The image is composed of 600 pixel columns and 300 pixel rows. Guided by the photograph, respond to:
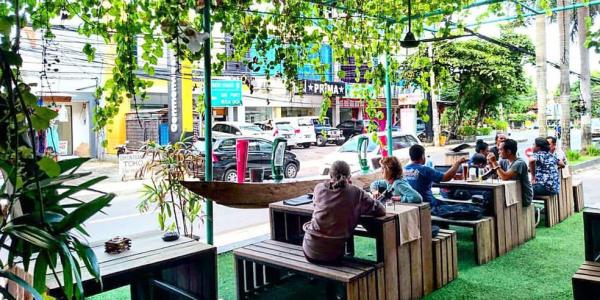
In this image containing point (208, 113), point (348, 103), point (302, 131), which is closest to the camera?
point (208, 113)

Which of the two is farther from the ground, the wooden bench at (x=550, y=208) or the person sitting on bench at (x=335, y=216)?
the person sitting on bench at (x=335, y=216)

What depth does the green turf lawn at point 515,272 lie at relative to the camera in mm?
3654

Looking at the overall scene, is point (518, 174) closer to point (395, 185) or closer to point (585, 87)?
point (395, 185)

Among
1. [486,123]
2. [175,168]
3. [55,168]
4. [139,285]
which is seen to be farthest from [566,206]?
[486,123]

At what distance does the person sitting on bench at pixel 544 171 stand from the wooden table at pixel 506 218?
778mm

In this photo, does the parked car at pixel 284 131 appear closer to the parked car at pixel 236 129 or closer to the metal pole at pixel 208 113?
the parked car at pixel 236 129

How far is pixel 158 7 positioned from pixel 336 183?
5.77 ft

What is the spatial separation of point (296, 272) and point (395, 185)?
124 cm

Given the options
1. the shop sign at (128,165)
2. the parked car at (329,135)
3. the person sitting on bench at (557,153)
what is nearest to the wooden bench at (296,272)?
the person sitting on bench at (557,153)

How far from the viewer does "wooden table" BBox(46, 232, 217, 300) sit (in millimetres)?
2402

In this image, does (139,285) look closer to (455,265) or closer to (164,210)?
(164,210)

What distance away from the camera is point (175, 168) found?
4375mm

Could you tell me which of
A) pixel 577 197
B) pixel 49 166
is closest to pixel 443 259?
pixel 49 166

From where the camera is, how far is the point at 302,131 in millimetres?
20766
